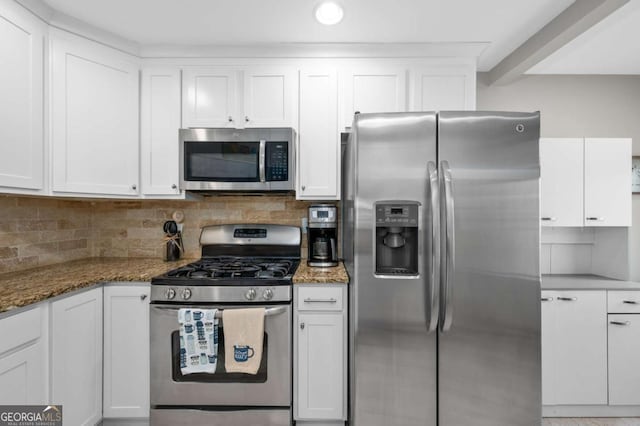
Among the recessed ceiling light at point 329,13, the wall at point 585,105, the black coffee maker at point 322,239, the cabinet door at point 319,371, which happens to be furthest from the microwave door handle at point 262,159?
the wall at point 585,105

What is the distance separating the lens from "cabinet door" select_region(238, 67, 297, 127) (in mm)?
2254

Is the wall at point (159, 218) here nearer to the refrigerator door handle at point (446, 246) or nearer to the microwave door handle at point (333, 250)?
the microwave door handle at point (333, 250)

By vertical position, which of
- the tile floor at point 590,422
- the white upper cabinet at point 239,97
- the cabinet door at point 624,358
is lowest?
the tile floor at point 590,422

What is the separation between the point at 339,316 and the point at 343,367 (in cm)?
29

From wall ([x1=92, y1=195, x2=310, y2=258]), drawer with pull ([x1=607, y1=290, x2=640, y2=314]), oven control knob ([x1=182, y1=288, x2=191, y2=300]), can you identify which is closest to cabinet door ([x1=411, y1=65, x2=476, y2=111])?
wall ([x1=92, y1=195, x2=310, y2=258])

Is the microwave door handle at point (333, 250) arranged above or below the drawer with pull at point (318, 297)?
above

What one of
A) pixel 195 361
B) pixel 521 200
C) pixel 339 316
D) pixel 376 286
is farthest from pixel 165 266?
pixel 521 200

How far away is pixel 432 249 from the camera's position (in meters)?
1.60

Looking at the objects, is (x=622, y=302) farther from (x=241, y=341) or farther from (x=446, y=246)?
(x=241, y=341)

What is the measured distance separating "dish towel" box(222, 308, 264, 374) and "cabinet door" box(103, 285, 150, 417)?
0.52 m

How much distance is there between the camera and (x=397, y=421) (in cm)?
164

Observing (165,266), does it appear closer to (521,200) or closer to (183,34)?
(183,34)

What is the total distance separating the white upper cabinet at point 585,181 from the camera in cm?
231

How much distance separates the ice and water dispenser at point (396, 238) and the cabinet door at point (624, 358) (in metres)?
1.62
